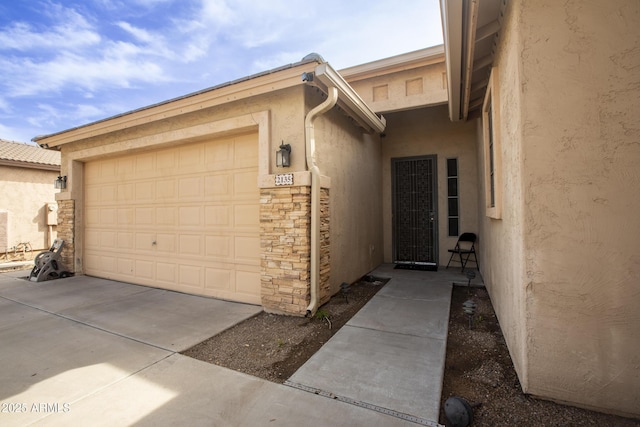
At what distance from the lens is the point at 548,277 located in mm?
2008

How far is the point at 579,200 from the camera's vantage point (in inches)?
76.2

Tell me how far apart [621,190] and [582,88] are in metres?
0.74

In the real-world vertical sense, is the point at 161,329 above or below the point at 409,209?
below

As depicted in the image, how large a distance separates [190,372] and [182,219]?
128 inches

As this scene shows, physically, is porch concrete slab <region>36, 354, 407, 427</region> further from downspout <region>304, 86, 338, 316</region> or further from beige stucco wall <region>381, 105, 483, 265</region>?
beige stucco wall <region>381, 105, 483, 265</region>

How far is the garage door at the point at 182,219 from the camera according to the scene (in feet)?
14.9

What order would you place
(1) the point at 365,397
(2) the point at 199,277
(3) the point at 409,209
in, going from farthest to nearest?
(3) the point at 409,209
(2) the point at 199,277
(1) the point at 365,397

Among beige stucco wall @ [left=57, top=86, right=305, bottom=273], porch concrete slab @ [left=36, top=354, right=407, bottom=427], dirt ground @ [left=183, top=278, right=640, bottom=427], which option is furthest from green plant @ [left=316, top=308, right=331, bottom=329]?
beige stucco wall @ [left=57, top=86, right=305, bottom=273]

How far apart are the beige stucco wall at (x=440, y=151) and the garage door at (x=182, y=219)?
4034mm

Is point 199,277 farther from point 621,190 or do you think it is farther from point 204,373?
point 621,190

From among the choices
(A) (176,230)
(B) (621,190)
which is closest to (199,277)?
(A) (176,230)

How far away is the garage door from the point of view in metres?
4.55

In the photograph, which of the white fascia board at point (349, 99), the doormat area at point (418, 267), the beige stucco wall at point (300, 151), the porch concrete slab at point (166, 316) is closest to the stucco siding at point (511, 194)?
the white fascia board at point (349, 99)

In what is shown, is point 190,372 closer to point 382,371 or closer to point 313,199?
point 382,371
